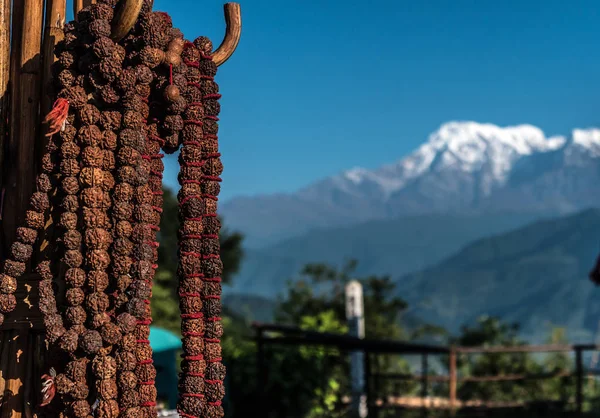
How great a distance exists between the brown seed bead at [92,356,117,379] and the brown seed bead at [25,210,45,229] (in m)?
0.42

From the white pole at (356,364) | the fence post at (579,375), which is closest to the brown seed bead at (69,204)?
the white pole at (356,364)

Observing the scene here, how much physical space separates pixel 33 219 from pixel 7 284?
200 mm

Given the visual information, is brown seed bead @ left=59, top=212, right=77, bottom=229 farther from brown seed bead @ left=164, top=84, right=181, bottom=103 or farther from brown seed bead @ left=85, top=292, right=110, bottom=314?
brown seed bead @ left=164, top=84, right=181, bottom=103

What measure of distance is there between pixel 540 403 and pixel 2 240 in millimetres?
9215

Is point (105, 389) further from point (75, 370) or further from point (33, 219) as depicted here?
point (33, 219)

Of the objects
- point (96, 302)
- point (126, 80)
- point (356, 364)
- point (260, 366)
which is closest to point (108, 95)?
point (126, 80)

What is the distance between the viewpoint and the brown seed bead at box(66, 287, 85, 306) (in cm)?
203

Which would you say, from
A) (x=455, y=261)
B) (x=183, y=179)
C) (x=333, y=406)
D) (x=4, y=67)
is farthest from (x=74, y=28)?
(x=455, y=261)

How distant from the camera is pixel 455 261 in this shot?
578 feet

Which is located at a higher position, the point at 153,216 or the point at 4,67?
the point at 4,67

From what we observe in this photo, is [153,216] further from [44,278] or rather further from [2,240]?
[2,240]

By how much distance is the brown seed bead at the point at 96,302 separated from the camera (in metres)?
2.04

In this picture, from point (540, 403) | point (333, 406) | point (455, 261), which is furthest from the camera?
point (455, 261)

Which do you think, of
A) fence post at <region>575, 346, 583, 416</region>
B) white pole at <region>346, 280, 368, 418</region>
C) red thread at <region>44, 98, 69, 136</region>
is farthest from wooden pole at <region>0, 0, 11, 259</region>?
fence post at <region>575, 346, 583, 416</region>
